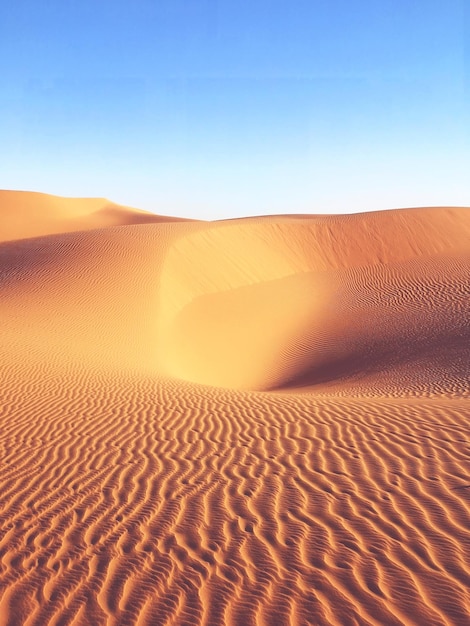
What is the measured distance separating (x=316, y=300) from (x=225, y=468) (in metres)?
18.2

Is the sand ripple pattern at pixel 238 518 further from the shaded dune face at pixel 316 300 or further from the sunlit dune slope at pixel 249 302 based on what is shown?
the shaded dune face at pixel 316 300

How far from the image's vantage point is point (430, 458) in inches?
226

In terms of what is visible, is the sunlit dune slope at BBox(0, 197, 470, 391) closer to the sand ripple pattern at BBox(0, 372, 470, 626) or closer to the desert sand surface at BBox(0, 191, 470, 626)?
the desert sand surface at BBox(0, 191, 470, 626)

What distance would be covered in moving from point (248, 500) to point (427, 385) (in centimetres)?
813

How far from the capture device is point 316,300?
23.4 meters

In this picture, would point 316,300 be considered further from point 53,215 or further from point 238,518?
point 53,215

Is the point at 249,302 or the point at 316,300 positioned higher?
the point at 316,300

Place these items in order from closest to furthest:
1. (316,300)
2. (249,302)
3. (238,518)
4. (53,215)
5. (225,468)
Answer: (238,518)
(225,468)
(249,302)
(316,300)
(53,215)

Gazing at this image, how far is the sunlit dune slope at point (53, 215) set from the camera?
48094 mm

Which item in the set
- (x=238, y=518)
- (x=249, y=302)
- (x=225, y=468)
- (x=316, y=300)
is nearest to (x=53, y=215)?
(x=249, y=302)

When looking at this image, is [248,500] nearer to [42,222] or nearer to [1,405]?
[1,405]

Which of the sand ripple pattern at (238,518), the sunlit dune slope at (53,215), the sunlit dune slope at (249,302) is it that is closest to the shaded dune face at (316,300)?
the sunlit dune slope at (249,302)

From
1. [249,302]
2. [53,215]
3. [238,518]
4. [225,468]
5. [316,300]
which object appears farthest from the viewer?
[53,215]

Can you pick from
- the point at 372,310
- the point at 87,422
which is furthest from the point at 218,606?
the point at 372,310
